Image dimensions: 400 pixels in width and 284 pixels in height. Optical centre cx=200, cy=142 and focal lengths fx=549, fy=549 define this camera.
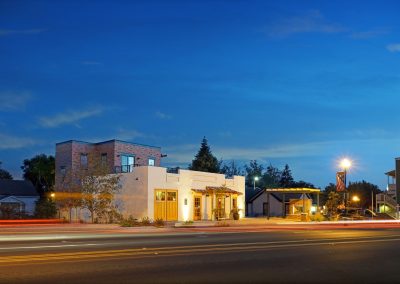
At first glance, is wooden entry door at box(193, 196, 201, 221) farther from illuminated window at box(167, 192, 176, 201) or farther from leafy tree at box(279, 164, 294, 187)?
leafy tree at box(279, 164, 294, 187)

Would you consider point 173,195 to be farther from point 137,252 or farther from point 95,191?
point 137,252

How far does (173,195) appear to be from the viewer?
4416 centimetres

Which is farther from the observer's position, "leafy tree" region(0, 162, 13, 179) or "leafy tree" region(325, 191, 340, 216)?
"leafy tree" region(0, 162, 13, 179)

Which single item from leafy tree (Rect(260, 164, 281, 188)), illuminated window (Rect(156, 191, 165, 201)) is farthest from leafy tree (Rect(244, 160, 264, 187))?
illuminated window (Rect(156, 191, 165, 201))

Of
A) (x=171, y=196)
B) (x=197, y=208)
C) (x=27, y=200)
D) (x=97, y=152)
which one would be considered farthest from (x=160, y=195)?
(x=27, y=200)

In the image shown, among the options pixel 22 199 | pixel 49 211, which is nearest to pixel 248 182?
pixel 22 199

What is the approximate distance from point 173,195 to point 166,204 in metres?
1.08

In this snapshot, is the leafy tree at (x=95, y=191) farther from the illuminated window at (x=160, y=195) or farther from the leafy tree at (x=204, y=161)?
the leafy tree at (x=204, y=161)

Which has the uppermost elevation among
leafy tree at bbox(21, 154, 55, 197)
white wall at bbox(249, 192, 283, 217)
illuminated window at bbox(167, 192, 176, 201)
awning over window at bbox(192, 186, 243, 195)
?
leafy tree at bbox(21, 154, 55, 197)

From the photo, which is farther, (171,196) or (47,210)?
(47,210)

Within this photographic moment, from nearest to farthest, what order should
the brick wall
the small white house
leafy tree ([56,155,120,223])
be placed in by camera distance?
leafy tree ([56,155,120,223]) < the brick wall < the small white house

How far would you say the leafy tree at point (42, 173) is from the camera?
73.8 metres

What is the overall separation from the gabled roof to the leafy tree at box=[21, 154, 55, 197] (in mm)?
4503

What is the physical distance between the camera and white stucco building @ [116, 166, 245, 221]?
42281mm
